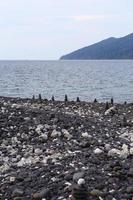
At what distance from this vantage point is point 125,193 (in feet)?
35.9

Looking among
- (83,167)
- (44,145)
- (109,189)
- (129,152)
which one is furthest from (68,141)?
(109,189)

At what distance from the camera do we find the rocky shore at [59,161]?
1129 centimetres

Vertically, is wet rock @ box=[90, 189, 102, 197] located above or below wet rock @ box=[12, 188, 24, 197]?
above

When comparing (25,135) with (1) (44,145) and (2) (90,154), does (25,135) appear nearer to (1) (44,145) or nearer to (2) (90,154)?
(1) (44,145)

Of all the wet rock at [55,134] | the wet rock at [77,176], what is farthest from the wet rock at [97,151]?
the wet rock at [55,134]

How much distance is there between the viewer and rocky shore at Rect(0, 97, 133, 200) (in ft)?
37.0

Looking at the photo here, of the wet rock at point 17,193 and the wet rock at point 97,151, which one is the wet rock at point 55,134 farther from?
the wet rock at point 17,193

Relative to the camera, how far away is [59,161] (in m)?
13.7

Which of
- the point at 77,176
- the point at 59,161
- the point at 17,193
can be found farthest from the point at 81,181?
the point at 59,161

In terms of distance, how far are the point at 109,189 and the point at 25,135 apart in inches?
321

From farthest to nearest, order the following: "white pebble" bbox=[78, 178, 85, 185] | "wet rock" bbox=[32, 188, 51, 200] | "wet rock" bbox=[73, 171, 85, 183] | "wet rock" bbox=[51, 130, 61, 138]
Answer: "wet rock" bbox=[51, 130, 61, 138], "wet rock" bbox=[73, 171, 85, 183], "white pebble" bbox=[78, 178, 85, 185], "wet rock" bbox=[32, 188, 51, 200]

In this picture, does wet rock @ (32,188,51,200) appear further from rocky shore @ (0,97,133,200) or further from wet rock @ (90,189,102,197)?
wet rock @ (90,189,102,197)

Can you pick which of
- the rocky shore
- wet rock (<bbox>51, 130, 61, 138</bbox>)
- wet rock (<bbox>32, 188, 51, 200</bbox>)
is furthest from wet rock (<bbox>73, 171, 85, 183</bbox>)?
wet rock (<bbox>51, 130, 61, 138</bbox>)

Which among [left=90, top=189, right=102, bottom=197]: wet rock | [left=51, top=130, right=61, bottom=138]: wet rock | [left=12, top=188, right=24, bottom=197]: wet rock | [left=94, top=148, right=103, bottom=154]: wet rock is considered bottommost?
[left=12, top=188, right=24, bottom=197]: wet rock
